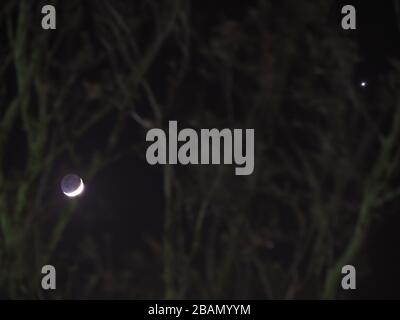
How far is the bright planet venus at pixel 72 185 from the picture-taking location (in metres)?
5.74

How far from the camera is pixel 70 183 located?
580 cm

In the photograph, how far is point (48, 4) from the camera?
18.5 feet

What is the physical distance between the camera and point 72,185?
5.80m

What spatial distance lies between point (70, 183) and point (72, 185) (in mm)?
20

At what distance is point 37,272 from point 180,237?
1012mm

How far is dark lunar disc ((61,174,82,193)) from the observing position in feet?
18.8

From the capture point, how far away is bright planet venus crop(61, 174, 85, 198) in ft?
18.8

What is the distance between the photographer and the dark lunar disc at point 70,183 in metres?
5.74

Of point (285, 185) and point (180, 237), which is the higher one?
point (285, 185)
